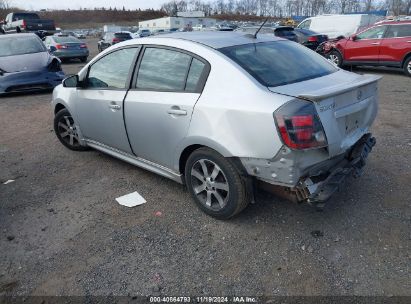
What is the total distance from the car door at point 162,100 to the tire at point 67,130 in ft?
5.36

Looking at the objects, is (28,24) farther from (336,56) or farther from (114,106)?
(114,106)

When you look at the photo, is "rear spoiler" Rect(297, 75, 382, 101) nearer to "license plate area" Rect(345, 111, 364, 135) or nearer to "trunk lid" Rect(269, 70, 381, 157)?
"trunk lid" Rect(269, 70, 381, 157)

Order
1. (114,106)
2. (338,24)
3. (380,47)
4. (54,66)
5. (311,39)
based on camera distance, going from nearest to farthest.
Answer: (114,106)
(54,66)
(380,47)
(311,39)
(338,24)

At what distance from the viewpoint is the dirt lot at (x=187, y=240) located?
267 cm

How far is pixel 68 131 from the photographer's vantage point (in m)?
5.29

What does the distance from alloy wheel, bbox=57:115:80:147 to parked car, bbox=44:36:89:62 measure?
13980mm

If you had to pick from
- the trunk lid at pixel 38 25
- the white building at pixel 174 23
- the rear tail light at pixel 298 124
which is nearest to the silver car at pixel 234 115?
the rear tail light at pixel 298 124

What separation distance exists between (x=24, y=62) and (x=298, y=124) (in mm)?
8890

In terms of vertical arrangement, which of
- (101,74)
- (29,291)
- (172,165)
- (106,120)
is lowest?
(29,291)

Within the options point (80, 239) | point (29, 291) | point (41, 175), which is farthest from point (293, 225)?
point (41, 175)

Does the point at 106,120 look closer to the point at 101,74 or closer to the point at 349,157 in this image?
the point at 101,74

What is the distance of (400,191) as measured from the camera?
382cm

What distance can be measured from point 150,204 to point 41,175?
68.6 inches

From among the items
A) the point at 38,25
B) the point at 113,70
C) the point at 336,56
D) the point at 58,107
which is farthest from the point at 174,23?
the point at 113,70
